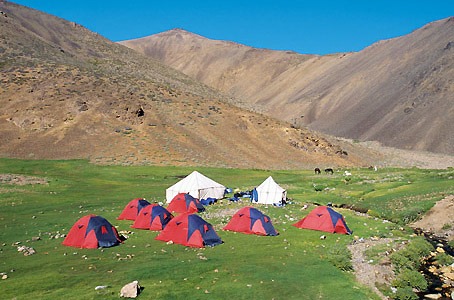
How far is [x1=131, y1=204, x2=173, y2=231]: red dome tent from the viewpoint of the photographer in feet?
78.7

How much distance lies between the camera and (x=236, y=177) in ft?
180

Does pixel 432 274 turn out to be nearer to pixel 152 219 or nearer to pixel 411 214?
pixel 411 214

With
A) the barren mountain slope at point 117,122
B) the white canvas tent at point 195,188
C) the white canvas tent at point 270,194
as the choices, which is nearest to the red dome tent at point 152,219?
the white canvas tent at point 195,188

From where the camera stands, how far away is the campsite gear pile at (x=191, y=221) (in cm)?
1961

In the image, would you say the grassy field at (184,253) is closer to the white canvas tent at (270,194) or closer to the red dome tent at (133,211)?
the red dome tent at (133,211)

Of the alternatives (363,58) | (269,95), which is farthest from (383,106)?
(269,95)

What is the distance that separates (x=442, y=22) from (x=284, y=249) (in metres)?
165

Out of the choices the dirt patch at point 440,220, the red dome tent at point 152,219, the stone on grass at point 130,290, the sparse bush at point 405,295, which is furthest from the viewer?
the dirt patch at point 440,220

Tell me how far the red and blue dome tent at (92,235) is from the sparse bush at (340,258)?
11198 millimetres

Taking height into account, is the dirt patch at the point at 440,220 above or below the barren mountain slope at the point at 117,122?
below

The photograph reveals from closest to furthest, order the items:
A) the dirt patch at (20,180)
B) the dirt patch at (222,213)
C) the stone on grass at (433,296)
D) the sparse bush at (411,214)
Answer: the stone on grass at (433,296)
the dirt patch at (222,213)
the sparse bush at (411,214)
the dirt patch at (20,180)

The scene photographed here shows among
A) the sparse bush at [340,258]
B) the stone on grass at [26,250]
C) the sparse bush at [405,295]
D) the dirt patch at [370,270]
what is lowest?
the sparse bush at [405,295]

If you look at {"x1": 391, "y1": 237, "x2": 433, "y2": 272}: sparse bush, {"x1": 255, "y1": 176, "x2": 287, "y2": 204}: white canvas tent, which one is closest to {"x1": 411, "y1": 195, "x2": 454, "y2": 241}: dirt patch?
{"x1": 391, "y1": 237, "x2": 433, "y2": 272}: sparse bush

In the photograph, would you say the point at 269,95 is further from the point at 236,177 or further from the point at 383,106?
the point at 236,177
